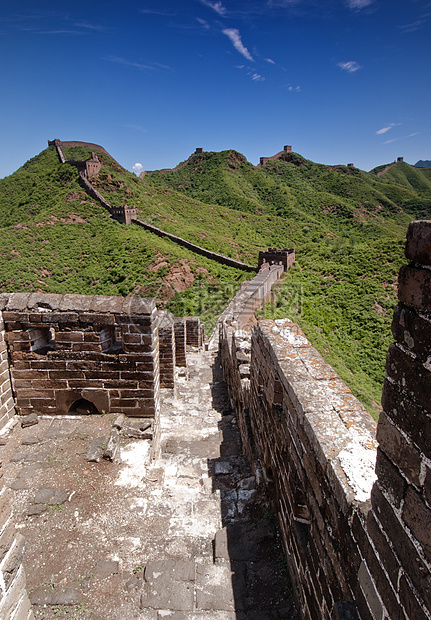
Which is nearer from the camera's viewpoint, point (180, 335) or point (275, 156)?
point (180, 335)

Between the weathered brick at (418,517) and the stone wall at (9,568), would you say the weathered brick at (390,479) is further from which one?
the stone wall at (9,568)

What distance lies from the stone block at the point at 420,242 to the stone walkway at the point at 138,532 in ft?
9.01

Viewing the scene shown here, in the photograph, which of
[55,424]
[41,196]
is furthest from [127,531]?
[41,196]

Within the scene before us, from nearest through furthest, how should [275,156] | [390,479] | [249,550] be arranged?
[390,479], [249,550], [275,156]

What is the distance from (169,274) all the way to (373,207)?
4635 cm

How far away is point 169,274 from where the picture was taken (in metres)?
26.8

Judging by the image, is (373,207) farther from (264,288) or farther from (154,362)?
(154,362)

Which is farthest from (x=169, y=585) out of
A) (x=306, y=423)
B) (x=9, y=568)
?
(x=306, y=423)

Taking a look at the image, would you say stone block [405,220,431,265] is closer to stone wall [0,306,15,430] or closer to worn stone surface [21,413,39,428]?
stone wall [0,306,15,430]

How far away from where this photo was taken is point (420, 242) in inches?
44.6

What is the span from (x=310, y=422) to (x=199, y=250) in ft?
100

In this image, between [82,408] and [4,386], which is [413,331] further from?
[4,386]

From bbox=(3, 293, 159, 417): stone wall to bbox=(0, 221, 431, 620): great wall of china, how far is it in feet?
0.05

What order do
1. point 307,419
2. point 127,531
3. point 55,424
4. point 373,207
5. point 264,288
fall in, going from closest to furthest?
point 307,419, point 127,531, point 55,424, point 264,288, point 373,207
